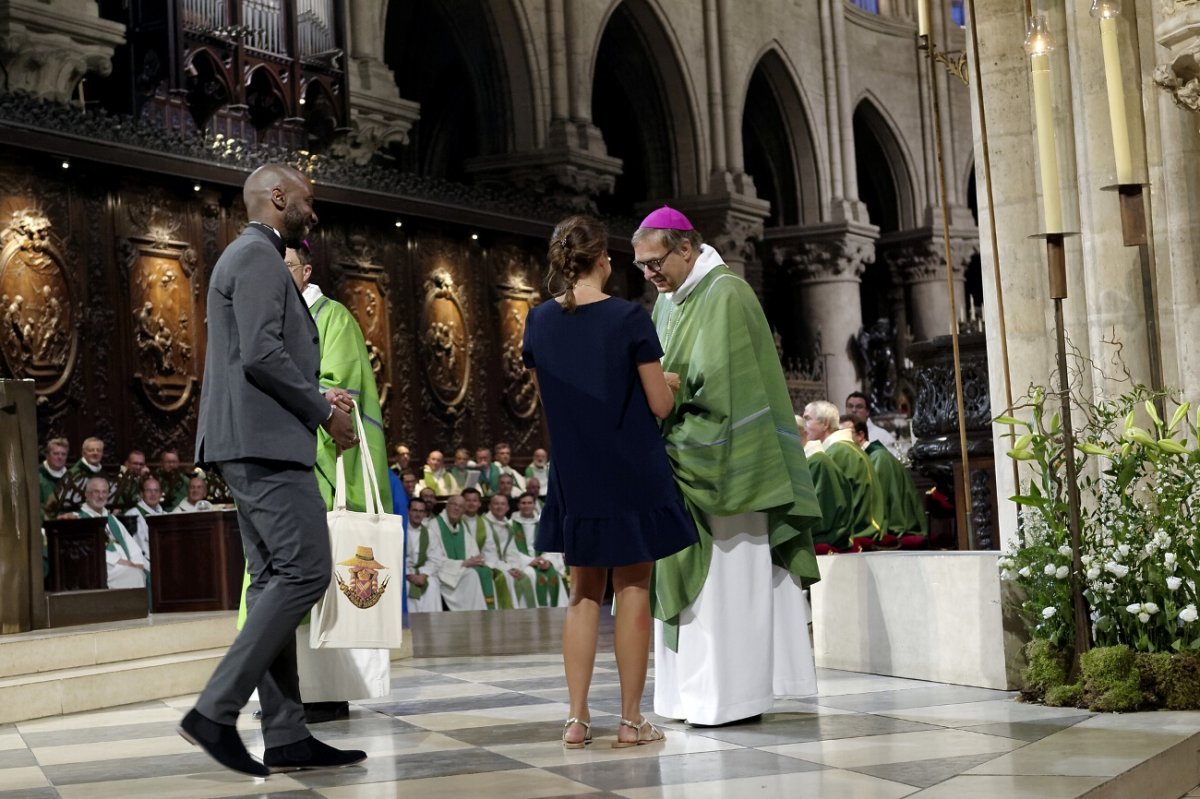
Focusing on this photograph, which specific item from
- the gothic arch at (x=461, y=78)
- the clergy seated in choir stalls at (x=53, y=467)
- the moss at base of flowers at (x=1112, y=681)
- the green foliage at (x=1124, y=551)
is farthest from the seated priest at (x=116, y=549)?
the gothic arch at (x=461, y=78)

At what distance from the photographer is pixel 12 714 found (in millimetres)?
5766

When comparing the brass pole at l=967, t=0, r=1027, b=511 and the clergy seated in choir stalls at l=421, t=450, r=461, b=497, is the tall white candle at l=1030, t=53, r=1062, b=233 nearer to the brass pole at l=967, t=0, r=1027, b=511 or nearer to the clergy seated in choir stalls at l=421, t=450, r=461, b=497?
the brass pole at l=967, t=0, r=1027, b=511

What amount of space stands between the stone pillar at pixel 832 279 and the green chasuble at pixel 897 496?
16.6 meters

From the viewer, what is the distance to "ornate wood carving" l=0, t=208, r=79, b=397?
1295 cm

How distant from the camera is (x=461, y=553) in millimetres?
13969

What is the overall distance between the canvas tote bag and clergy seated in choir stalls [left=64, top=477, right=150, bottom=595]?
765cm

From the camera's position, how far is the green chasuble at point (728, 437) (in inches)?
185

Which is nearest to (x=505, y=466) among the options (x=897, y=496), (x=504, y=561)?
(x=504, y=561)

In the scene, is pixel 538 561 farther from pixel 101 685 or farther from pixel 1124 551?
pixel 1124 551

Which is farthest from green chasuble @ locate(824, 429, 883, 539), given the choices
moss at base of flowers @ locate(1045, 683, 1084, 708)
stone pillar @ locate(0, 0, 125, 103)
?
stone pillar @ locate(0, 0, 125, 103)

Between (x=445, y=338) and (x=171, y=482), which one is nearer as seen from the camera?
(x=171, y=482)

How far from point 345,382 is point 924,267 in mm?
25201

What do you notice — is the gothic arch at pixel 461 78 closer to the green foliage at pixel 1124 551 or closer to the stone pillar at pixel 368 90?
the stone pillar at pixel 368 90

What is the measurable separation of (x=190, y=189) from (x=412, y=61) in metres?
10.5
